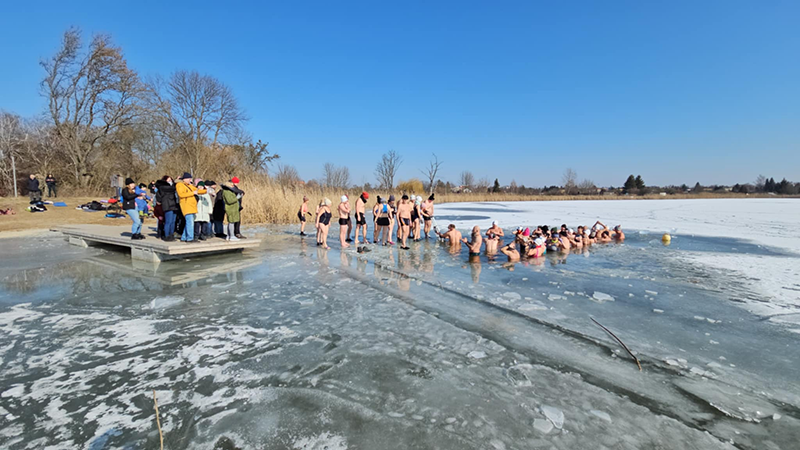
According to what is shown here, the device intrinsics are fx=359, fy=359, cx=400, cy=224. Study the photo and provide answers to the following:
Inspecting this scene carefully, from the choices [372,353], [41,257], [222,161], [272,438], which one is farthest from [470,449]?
[222,161]

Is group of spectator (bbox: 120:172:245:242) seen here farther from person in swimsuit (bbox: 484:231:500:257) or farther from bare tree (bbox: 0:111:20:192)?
bare tree (bbox: 0:111:20:192)

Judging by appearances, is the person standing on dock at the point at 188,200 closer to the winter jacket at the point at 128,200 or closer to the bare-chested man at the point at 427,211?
the winter jacket at the point at 128,200

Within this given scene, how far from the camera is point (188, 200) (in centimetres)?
760

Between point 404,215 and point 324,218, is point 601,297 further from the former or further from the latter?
point 324,218

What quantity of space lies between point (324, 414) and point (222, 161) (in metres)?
23.8

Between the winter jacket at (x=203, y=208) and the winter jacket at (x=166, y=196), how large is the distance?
473mm

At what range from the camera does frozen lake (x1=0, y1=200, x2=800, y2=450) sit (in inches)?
91.3

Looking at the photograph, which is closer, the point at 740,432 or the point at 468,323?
the point at 740,432

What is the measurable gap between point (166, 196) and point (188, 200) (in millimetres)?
566

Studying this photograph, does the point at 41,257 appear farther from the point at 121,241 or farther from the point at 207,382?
the point at 207,382

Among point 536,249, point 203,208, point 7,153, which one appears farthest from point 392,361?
point 7,153

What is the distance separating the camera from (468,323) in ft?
13.9

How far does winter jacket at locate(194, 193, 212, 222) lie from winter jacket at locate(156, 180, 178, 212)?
47cm

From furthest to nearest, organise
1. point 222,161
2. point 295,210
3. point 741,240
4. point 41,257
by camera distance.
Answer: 1. point 222,161
2. point 295,210
3. point 741,240
4. point 41,257
